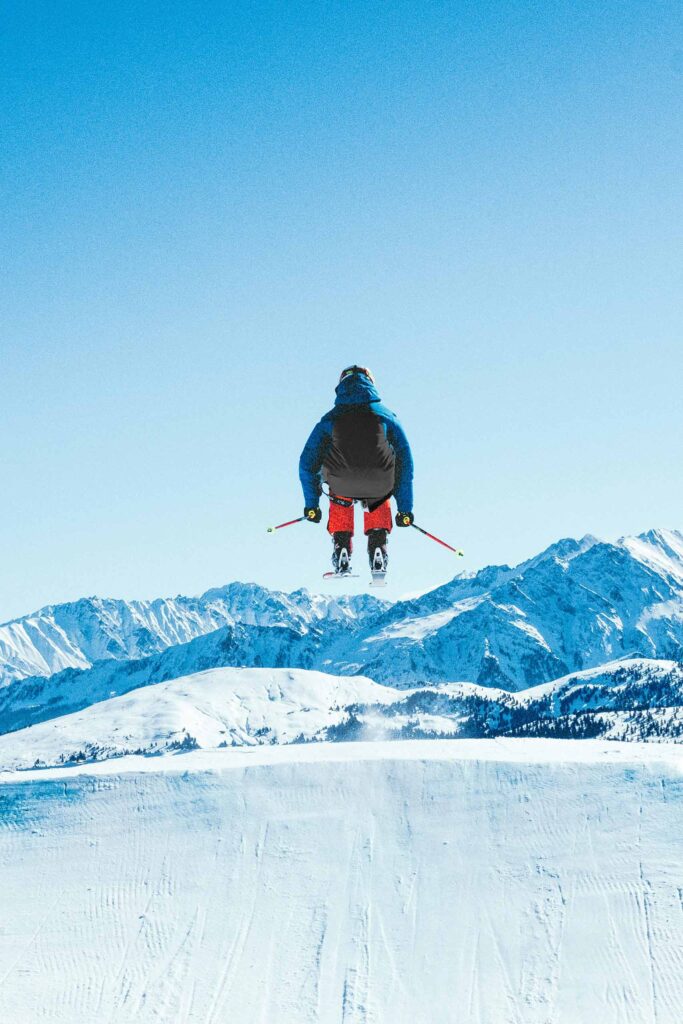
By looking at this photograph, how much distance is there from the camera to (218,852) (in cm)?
10919

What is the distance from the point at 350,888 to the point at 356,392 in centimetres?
9622

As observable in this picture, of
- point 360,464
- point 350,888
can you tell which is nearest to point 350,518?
point 360,464

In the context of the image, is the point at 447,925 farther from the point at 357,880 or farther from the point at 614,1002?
the point at 614,1002

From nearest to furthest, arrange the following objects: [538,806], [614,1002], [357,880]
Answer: [614,1002] < [357,880] < [538,806]

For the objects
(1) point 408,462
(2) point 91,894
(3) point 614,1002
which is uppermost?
(1) point 408,462

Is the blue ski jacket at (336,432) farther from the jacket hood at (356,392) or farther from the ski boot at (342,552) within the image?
the ski boot at (342,552)

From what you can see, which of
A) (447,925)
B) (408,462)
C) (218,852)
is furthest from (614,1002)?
(408,462)

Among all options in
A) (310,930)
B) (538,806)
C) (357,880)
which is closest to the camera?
(310,930)

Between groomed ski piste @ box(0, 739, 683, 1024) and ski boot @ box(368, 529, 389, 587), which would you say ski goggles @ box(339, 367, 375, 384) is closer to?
ski boot @ box(368, 529, 389, 587)

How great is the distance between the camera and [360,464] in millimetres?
18641

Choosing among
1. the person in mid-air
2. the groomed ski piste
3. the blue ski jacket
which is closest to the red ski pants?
the person in mid-air

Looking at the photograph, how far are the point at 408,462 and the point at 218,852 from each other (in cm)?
10082

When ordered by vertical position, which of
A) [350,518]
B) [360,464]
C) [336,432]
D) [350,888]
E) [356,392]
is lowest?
[350,888]

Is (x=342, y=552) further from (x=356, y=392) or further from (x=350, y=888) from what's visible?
(x=350, y=888)
